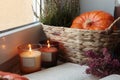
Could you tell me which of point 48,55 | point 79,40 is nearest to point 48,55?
point 48,55

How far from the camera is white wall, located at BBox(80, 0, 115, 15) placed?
1156mm

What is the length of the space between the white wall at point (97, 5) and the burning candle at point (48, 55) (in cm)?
38

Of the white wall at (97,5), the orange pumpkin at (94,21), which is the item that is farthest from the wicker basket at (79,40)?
the white wall at (97,5)

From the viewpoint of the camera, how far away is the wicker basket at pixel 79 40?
87cm

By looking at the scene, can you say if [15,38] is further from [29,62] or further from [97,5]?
[97,5]

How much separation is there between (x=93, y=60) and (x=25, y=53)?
0.80 feet

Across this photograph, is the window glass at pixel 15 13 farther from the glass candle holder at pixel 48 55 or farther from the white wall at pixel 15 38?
the glass candle holder at pixel 48 55

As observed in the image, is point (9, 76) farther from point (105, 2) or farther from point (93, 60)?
point (105, 2)

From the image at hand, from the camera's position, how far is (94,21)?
0.92 m

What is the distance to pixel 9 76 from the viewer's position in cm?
Result: 65

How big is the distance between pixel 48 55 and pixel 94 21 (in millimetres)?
215

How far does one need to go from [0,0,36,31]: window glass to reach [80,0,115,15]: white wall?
273 mm

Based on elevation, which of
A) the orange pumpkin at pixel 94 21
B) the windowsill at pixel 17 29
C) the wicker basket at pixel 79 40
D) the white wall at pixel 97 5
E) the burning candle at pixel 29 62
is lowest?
the burning candle at pixel 29 62

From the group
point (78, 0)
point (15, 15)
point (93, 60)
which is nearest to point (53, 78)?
point (93, 60)
